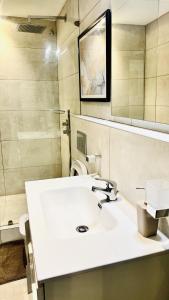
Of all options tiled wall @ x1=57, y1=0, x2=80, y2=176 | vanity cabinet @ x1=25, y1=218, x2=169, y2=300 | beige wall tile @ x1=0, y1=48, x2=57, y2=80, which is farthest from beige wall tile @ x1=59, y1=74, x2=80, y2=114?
vanity cabinet @ x1=25, y1=218, x2=169, y2=300

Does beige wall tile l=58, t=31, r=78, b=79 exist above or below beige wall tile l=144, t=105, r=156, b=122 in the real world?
above

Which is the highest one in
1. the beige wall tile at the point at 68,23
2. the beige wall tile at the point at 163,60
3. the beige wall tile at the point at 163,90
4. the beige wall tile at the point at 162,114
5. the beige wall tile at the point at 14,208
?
the beige wall tile at the point at 68,23

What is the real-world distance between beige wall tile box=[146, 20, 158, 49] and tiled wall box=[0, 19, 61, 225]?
76.3 inches

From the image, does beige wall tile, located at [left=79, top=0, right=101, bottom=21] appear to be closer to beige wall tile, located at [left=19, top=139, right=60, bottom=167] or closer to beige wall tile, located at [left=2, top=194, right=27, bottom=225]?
beige wall tile, located at [left=19, top=139, right=60, bottom=167]

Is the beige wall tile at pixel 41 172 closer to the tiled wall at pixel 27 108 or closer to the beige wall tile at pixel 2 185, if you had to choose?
the tiled wall at pixel 27 108

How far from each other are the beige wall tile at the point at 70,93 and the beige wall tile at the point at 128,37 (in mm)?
827

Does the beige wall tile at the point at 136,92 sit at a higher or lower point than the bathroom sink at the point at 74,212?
higher

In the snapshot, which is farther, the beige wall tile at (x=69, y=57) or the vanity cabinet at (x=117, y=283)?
the beige wall tile at (x=69, y=57)

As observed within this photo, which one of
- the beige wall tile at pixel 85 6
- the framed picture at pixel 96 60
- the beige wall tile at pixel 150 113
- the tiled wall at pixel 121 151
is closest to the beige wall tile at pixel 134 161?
the tiled wall at pixel 121 151

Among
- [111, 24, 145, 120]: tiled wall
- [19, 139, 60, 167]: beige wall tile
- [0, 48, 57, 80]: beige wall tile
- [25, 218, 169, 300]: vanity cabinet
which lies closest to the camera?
[25, 218, 169, 300]: vanity cabinet

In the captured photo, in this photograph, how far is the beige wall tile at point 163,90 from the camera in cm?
101

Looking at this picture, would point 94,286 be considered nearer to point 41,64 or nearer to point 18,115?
point 18,115

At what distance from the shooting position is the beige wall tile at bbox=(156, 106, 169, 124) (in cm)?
98

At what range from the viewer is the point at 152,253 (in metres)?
0.78
